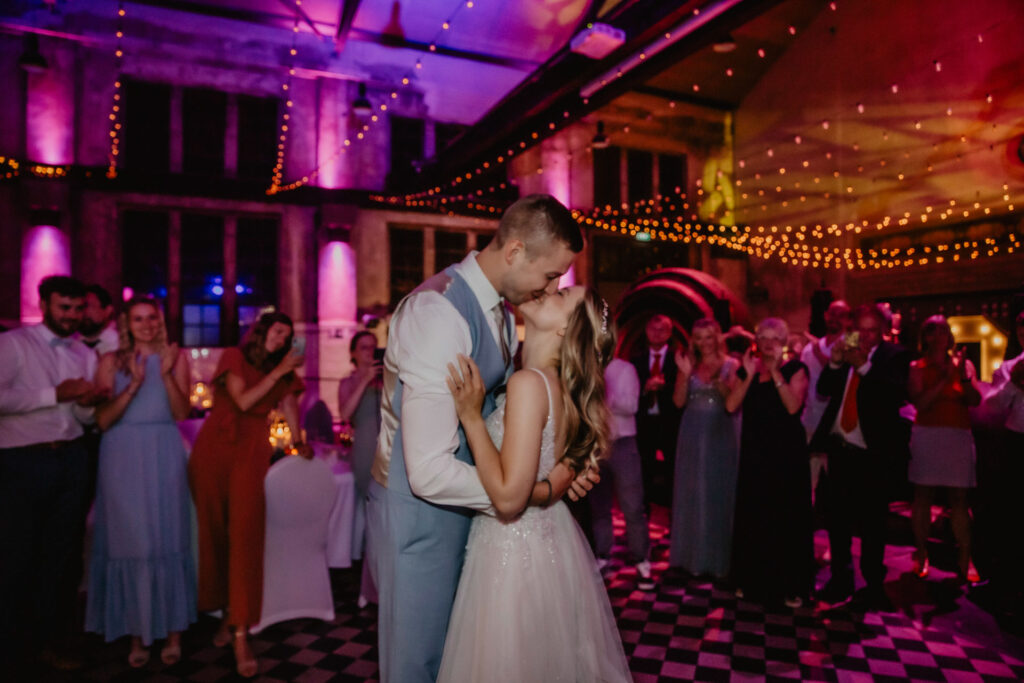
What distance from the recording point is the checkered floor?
9.52 feet

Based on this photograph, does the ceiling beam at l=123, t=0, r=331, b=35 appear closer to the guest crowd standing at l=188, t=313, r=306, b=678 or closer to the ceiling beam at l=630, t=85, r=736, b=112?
the ceiling beam at l=630, t=85, r=736, b=112

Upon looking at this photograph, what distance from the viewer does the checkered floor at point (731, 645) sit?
2.90 meters

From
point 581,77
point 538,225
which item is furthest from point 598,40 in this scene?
point 538,225

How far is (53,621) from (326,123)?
8.79 m

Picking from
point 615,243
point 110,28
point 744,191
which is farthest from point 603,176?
point 110,28

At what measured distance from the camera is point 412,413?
1.45 meters

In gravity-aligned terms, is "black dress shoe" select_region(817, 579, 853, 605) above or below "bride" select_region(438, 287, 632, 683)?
below

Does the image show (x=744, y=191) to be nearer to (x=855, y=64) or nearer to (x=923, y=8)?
(x=855, y=64)

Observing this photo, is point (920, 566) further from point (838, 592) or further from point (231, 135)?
point (231, 135)

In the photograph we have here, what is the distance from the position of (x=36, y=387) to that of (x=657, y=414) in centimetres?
459

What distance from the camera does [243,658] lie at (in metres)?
2.92

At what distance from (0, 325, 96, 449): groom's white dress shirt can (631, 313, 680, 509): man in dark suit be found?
408cm

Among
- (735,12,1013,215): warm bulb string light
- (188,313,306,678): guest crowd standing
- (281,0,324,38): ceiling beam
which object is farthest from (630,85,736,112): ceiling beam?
(188,313,306,678): guest crowd standing

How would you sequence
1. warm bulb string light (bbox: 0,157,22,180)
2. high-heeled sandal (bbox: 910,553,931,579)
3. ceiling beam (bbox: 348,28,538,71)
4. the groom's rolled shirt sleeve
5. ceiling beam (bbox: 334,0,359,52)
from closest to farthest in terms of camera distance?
the groom's rolled shirt sleeve < high-heeled sandal (bbox: 910,553,931,579) < ceiling beam (bbox: 334,0,359,52) < warm bulb string light (bbox: 0,157,22,180) < ceiling beam (bbox: 348,28,538,71)
